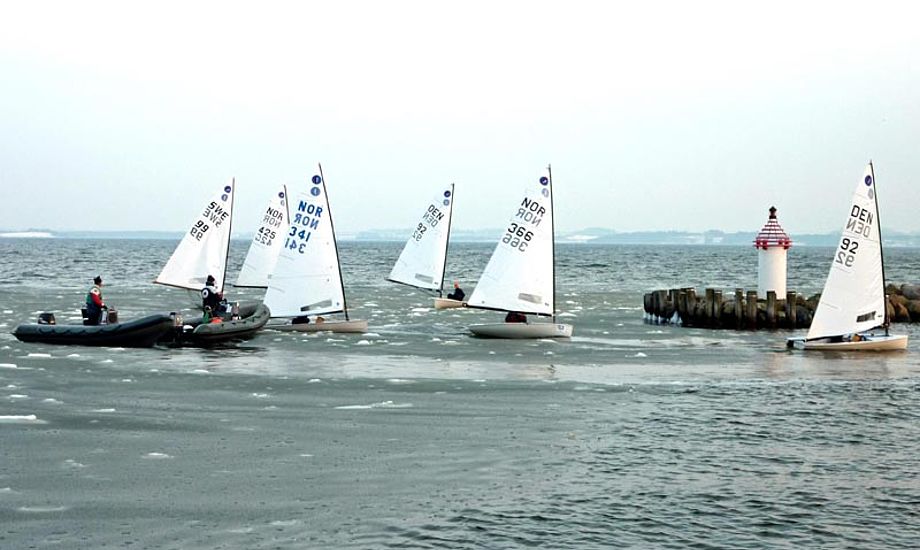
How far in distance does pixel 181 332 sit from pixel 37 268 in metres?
77.1

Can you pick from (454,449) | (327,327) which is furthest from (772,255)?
(454,449)

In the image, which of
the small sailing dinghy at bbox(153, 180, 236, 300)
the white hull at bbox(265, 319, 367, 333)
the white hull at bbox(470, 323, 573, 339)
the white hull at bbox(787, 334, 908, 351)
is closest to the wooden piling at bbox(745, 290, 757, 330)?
the white hull at bbox(787, 334, 908, 351)

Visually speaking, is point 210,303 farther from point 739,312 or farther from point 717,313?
point 739,312

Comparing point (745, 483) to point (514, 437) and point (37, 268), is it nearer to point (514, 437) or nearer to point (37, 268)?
point (514, 437)

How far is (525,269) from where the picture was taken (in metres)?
37.6

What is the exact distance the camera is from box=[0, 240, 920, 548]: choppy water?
13.7 m

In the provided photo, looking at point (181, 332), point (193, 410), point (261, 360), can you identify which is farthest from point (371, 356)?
point (193, 410)

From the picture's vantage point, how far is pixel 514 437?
1936cm

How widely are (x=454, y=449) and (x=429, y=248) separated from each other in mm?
38493

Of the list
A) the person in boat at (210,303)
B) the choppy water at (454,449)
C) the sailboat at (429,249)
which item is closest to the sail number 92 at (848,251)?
the choppy water at (454,449)

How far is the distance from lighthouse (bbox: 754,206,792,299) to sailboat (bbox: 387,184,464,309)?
53.1ft

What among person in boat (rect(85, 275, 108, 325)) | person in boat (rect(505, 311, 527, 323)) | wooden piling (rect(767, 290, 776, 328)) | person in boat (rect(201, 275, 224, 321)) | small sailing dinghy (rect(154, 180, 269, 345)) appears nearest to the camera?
person in boat (rect(85, 275, 108, 325))

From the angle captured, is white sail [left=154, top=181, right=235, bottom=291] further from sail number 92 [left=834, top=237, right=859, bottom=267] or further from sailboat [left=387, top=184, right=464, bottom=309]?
sail number 92 [left=834, top=237, right=859, bottom=267]

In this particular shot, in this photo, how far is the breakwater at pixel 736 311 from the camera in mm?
43781
